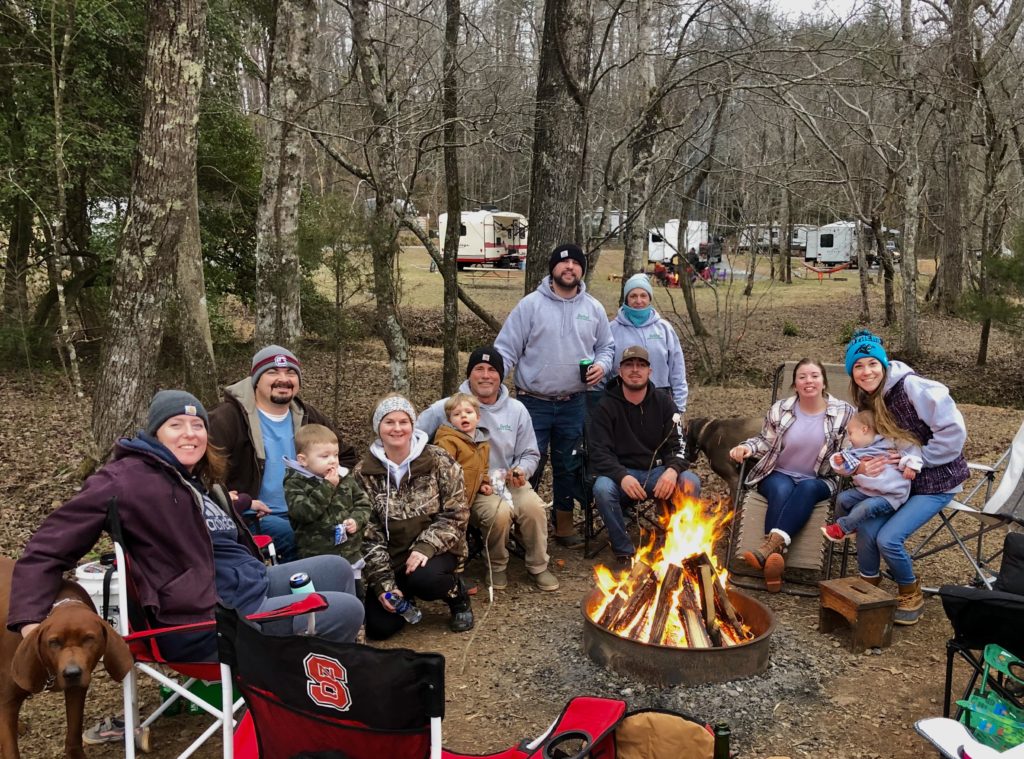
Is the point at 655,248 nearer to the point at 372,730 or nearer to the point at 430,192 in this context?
the point at 430,192

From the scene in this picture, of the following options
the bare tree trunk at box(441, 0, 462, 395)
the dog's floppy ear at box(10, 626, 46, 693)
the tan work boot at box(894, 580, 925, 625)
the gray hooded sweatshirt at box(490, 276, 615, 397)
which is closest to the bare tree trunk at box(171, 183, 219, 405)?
the bare tree trunk at box(441, 0, 462, 395)

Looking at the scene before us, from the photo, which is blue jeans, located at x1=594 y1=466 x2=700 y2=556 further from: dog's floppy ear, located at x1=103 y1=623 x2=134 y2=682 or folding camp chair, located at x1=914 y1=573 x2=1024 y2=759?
dog's floppy ear, located at x1=103 y1=623 x2=134 y2=682

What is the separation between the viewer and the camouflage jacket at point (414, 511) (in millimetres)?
3783

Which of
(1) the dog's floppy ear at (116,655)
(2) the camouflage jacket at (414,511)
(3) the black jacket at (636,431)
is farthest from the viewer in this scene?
(3) the black jacket at (636,431)

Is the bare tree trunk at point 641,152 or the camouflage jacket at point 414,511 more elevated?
the bare tree trunk at point 641,152

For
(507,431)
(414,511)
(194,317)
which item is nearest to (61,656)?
(414,511)

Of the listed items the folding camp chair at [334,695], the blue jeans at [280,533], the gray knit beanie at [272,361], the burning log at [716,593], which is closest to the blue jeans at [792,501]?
the burning log at [716,593]

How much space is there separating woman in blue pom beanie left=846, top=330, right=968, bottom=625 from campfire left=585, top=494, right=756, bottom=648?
87 centimetres

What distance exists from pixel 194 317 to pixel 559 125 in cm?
371

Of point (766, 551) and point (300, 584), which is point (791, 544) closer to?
point (766, 551)

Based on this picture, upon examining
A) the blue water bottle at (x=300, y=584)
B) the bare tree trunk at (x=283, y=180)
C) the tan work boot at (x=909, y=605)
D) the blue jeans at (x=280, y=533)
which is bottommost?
the tan work boot at (x=909, y=605)

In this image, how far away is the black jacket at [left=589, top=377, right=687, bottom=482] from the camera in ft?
15.3

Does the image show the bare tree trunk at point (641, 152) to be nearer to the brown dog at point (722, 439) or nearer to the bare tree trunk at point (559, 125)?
the bare tree trunk at point (559, 125)

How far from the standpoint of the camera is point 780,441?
14.6ft
